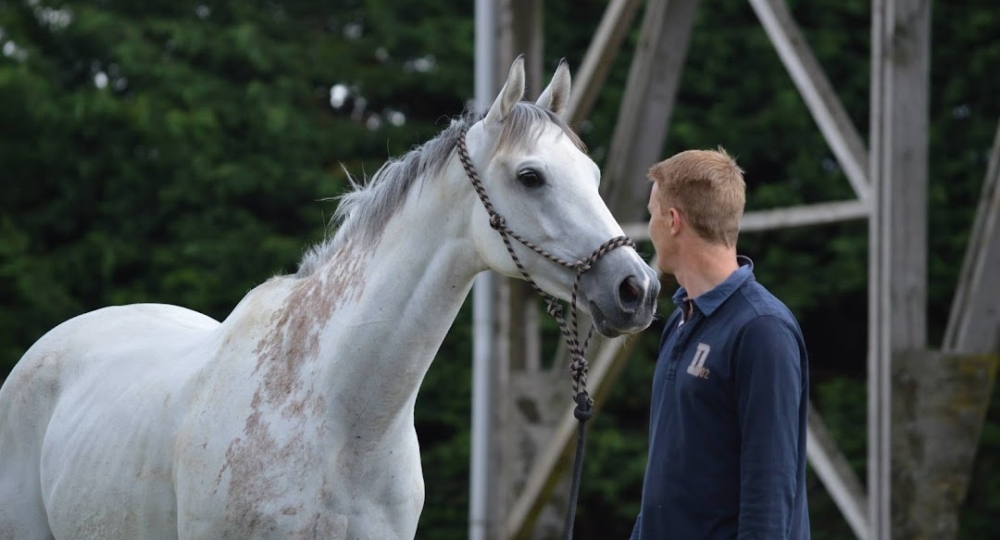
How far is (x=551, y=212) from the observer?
2805mm

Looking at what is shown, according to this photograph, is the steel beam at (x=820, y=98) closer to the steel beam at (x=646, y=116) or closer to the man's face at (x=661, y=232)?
the steel beam at (x=646, y=116)

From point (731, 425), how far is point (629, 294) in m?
0.40

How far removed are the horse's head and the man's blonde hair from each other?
7.6 inches

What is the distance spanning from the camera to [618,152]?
6230 mm

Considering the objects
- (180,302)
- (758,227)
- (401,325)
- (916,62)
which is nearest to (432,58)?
(180,302)

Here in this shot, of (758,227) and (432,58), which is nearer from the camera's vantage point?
(758,227)

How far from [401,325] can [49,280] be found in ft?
20.5

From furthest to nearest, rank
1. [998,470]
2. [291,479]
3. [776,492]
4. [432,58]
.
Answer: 1. [432,58]
2. [998,470]
3. [291,479]
4. [776,492]

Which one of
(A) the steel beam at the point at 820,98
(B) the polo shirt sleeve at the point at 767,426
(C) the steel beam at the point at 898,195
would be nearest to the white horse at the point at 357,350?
(B) the polo shirt sleeve at the point at 767,426

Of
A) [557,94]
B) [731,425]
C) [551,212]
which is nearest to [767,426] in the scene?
[731,425]

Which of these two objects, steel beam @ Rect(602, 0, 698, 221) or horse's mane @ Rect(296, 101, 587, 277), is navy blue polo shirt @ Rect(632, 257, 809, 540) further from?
steel beam @ Rect(602, 0, 698, 221)

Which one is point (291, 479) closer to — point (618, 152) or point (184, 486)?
point (184, 486)

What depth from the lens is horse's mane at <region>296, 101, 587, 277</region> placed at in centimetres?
294

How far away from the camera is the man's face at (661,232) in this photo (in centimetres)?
254
